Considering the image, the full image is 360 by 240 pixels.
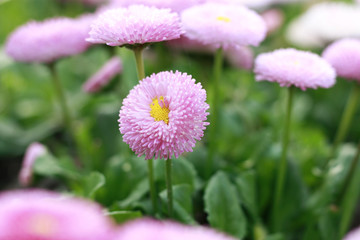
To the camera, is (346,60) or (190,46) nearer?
(346,60)

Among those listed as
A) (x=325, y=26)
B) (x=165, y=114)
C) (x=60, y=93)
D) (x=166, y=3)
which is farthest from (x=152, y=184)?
(x=325, y=26)

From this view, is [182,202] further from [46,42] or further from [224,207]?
[46,42]

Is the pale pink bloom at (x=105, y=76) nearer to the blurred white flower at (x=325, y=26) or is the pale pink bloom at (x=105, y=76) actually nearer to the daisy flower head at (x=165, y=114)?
the daisy flower head at (x=165, y=114)

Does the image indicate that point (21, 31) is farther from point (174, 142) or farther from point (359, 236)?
point (359, 236)

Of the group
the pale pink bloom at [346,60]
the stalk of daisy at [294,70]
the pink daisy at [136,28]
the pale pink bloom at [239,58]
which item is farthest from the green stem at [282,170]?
the pale pink bloom at [239,58]

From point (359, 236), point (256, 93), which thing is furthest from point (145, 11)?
point (256, 93)

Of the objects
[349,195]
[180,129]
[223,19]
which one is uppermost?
[223,19]
